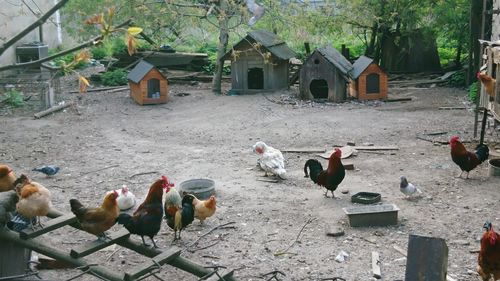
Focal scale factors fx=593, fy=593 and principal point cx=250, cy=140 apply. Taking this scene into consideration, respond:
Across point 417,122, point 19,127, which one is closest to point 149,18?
point 19,127

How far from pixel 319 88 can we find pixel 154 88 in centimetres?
495

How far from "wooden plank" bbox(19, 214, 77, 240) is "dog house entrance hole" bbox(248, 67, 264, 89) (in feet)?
44.2

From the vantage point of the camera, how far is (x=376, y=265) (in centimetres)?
642

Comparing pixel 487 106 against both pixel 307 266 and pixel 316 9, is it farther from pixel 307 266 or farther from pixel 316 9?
pixel 316 9

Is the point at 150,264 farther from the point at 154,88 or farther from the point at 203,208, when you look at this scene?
the point at 154,88

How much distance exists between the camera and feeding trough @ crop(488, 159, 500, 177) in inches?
375

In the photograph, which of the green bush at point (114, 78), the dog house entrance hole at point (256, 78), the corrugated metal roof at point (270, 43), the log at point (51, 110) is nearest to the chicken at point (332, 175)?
the log at point (51, 110)

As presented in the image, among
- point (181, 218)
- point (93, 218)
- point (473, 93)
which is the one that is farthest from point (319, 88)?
point (93, 218)

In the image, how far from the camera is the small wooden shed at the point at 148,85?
55.4 feet

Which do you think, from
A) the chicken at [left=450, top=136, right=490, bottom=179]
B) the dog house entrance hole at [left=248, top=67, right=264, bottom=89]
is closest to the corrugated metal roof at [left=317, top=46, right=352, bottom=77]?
the dog house entrance hole at [left=248, top=67, right=264, bottom=89]

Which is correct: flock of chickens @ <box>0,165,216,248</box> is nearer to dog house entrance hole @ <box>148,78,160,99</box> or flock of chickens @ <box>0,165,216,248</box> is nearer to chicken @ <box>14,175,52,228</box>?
chicken @ <box>14,175,52,228</box>

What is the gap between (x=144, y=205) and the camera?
6828 mm

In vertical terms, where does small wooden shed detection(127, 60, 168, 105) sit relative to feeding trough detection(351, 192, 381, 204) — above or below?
above

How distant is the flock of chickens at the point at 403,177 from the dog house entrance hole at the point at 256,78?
8.91 m
